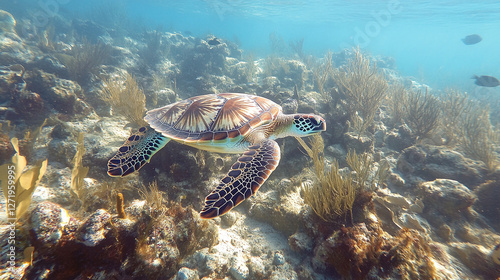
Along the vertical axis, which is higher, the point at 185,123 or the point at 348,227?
the point at 185,123

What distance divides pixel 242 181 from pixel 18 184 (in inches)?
96.3

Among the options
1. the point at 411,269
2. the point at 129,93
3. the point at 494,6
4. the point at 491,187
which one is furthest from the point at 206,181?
the point at 494,6

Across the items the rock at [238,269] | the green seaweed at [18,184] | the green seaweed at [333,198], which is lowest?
the rock at [238,269]

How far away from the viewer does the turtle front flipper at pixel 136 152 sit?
3.08 metres

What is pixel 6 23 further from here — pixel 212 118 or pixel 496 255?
pixel 496 255

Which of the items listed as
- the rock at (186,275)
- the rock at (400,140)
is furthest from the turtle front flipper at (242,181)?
the rock at (400,140)

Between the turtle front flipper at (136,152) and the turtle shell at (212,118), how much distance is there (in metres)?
0.19

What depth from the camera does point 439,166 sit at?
15.9ft

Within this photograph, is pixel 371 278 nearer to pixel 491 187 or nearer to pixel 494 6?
pixel 491 187

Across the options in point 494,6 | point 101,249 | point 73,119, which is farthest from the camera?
point 494,6

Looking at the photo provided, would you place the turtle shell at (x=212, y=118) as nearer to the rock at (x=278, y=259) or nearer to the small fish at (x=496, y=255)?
the rock at (x=278, y=259)

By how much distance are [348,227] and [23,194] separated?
3.89 m

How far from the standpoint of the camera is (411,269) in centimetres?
216

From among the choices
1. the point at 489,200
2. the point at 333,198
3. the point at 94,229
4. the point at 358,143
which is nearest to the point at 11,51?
the point at 94,229
